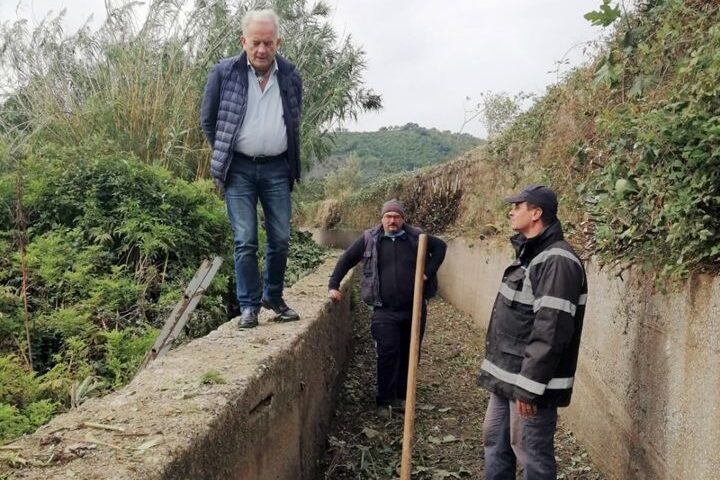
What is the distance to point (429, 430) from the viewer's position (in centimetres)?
564

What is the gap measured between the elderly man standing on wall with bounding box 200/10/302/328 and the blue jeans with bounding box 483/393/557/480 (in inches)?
73.1

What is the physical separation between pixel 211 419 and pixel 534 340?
1644 mm

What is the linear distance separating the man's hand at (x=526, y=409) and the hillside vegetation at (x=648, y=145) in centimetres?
98

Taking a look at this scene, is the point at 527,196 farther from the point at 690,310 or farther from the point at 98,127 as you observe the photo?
the point at 98,127

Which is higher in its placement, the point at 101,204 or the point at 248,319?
the point at 101,204

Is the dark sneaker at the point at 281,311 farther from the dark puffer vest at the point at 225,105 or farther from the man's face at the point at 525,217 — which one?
the man's face at the point at 525,217

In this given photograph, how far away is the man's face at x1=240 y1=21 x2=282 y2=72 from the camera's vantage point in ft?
13.9

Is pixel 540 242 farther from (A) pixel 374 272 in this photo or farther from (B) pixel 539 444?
(A) pixel 374 272

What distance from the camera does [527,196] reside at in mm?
3645

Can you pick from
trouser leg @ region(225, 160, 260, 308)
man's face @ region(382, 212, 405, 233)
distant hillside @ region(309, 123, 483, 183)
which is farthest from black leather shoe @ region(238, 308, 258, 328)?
distant hillside @ region(309, 123, 483, 183)

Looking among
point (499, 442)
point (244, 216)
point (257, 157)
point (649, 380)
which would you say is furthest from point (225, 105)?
point (649, 380)

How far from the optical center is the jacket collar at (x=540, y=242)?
11.8ft

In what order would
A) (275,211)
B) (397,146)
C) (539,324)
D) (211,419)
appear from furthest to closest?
1. (397,146)
2. (275,211)
3. (539,324)
4. (211,419)

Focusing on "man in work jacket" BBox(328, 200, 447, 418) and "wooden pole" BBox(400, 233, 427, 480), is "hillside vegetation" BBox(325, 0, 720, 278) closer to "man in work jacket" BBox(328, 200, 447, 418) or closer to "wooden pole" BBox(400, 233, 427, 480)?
"wooden pole" BBox(400, 233, 427, 480)
